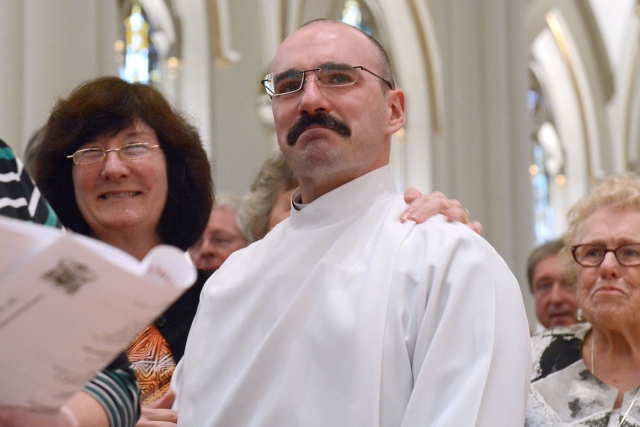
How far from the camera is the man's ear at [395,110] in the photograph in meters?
2.84

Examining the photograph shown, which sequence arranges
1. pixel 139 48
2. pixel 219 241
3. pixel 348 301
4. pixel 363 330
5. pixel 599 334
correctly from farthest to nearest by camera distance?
pixel 139 48 → pixel 219 241 → pixel 599 334 → pixel 348 301 → pixel 363 330

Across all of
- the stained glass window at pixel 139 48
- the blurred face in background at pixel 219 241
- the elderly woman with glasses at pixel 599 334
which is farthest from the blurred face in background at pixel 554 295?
the stained glass window at pixel 139 48

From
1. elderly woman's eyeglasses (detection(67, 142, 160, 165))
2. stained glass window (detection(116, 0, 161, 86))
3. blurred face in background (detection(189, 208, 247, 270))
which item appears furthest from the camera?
stained glass window (detection(116, 0, 161, 86))

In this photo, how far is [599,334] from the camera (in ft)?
11.3

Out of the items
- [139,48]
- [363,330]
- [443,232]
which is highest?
[443,232]

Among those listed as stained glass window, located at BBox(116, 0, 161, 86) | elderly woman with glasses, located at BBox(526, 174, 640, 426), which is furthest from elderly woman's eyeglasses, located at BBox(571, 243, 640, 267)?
stained glass window, located at BBox(116, 0, 161, 86)

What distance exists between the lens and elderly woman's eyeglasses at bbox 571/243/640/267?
11.3ft

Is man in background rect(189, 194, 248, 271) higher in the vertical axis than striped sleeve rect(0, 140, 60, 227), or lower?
lower

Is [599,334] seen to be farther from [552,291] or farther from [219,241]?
[219,241]

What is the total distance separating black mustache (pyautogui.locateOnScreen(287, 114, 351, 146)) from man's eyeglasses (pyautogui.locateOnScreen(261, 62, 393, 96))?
0.32 feet

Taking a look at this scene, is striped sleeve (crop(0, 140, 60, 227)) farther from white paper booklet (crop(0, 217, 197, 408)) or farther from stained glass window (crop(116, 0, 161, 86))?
stained glass window (crop(116, 0, 161, 86))

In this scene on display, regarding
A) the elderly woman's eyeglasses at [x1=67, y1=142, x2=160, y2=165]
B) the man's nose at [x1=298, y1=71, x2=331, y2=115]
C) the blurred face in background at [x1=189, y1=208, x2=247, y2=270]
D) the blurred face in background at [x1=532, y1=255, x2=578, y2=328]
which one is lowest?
the blurred face in background at [x1=532, y1=255, x2=578, y2=328]

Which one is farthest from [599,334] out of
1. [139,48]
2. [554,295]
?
[139,48]

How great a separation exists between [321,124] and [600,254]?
142 cm
